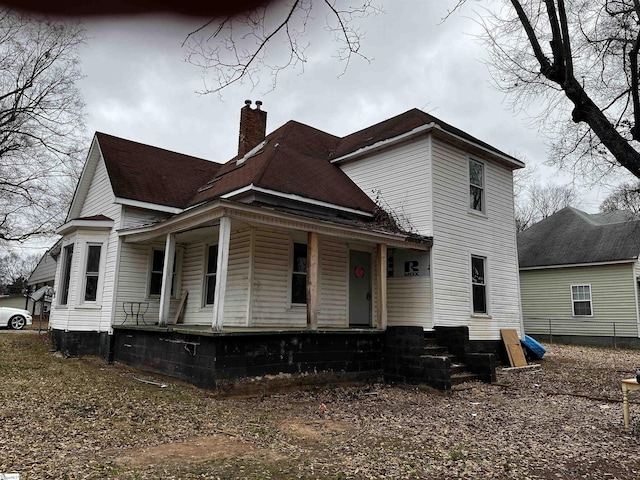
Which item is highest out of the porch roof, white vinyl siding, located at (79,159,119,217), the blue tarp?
white vinyl siding, located at (79,159,119,217)

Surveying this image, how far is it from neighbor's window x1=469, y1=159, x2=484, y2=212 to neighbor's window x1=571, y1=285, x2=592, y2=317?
11292 millimetres

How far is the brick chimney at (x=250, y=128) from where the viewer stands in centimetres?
1512

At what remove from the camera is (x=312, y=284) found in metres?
9.32

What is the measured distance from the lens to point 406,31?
3.60 meters

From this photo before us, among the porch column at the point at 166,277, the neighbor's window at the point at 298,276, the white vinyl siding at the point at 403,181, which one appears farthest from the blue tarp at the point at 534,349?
the porch column at the point at 166,277

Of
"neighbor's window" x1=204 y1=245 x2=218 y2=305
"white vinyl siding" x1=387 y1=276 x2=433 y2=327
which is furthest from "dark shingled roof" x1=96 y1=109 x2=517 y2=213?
"white vinyl siding" x1=387 y1=276 x2=433 y2=327

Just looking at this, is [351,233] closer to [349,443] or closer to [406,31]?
[349,443]

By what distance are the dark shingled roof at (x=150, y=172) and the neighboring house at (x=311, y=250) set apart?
62 mm

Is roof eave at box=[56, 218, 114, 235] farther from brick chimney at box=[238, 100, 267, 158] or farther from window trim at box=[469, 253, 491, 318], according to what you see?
window trim at box=[469, 253, 491, 318]

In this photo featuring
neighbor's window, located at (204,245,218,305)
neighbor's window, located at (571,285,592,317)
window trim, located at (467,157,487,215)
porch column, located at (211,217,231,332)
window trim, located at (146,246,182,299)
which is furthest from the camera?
neighbor's window, located at (571,285,592,317)

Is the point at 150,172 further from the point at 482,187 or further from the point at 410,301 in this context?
the point at 482,187

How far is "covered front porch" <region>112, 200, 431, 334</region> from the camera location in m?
9.30

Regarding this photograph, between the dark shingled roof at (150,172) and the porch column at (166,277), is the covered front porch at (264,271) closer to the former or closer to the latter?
the porch column at (166,277)

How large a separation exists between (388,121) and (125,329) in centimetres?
1002
